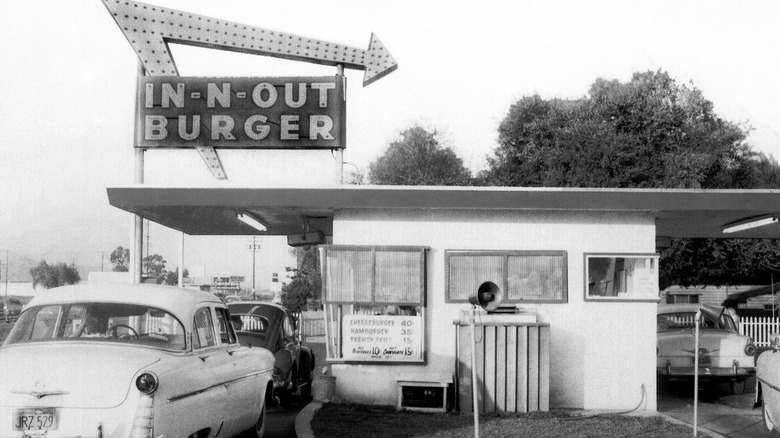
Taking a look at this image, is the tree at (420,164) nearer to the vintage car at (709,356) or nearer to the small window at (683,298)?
the small window at (683,298)

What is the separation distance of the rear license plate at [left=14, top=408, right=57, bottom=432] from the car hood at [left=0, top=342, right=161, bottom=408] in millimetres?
56

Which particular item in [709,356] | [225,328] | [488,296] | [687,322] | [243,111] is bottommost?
[709,356]

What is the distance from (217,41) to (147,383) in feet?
32.3

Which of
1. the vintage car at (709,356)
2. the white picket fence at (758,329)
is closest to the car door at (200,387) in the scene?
the vintage car at (709,356)

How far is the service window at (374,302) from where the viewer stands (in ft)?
44.7

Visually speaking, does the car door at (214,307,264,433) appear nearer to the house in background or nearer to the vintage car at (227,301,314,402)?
the vintage car at (227,301,314,402)

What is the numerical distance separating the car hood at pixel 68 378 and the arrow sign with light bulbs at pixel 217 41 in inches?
A: 369

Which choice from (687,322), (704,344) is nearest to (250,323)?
(704,344)

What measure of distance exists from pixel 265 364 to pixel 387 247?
3317mm

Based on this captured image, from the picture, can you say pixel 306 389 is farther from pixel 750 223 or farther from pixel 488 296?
pixel 750 223

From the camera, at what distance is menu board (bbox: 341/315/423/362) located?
535 inches

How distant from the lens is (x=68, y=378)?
7363mm

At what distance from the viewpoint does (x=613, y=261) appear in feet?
45.6

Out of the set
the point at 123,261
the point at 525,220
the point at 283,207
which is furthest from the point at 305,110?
the point at 123,261
